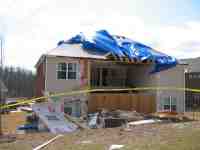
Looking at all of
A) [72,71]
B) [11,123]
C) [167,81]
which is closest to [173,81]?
[167,81]

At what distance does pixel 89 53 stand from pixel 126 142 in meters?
17.5

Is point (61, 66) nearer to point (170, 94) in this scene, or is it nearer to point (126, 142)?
point (170, 94)

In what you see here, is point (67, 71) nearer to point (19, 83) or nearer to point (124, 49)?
point (124, 49)

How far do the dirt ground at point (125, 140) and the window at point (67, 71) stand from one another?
13719mm

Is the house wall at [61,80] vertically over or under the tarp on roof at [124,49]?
under

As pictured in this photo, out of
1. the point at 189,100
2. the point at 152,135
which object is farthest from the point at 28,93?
the point at 152,135

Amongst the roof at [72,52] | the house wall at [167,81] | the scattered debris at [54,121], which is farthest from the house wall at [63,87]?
the house wall at [167,81]

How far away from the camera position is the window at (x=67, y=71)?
85.8 feet

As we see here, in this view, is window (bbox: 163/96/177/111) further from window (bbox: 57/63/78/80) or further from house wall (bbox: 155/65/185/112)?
window (bbox: 57/63/78/80)

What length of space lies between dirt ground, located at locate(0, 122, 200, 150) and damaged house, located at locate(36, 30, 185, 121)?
38.6 ft

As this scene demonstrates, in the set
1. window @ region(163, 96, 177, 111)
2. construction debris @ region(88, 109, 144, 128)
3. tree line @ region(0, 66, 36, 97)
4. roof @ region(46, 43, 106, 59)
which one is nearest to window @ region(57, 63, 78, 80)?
roof @ region(46, 43, 106, 59)

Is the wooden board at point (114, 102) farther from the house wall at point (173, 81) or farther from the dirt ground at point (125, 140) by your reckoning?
the dirt ground at point (125, 140)

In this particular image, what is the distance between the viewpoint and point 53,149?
993cm

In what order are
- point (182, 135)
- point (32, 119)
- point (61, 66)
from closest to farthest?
point (182, 135) < point (32, 119) < point (61, 66)
